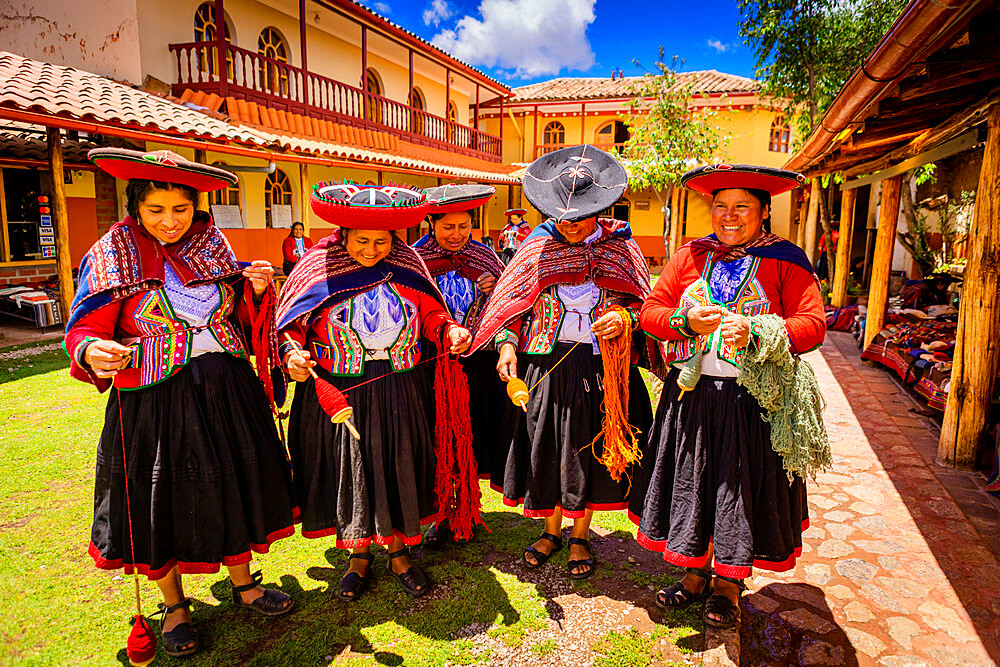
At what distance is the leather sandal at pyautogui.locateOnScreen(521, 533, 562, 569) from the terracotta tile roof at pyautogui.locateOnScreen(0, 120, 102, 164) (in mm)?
9467

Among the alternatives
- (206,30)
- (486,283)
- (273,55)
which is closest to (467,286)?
(486,283)

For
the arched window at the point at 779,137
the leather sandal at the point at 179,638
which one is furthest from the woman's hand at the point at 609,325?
the arched window at the point at 779,137

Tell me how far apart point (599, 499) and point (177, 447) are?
1.93 meters

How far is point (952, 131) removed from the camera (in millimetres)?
4930

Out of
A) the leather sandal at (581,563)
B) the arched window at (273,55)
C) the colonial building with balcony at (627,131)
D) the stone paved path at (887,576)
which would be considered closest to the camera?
the stone paved path at (887,576)

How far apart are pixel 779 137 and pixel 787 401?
73.5 feet

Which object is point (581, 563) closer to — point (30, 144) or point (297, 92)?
point (30, 144)

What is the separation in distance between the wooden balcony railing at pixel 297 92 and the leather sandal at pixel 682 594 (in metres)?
10.1

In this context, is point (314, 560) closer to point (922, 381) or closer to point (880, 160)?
point (922, 381)

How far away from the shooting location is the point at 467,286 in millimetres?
3512

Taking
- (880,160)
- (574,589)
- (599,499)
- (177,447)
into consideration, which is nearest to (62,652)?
(177,447)

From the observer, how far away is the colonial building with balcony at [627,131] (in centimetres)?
2005

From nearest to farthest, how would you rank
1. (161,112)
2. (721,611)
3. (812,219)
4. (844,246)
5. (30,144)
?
(721,611) < (161,112) < (30,144) < (844,246) < (812,219)

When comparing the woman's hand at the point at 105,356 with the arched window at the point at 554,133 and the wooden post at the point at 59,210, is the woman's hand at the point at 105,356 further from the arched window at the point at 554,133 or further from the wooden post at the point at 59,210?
the arched window at the point at 554,133
